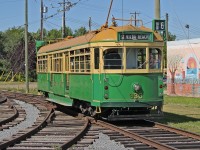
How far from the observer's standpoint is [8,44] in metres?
81.9

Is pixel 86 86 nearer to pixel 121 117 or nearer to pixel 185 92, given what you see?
pixel 121 117

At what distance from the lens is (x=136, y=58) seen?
15.0 m

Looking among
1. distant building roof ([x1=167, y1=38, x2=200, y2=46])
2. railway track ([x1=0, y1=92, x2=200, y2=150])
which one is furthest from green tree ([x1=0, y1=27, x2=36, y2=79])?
railway track ([x1=0, y1=92, x2=200, y2=150])

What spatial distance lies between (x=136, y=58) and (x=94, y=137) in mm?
3746

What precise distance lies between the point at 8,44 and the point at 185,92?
5209 cm

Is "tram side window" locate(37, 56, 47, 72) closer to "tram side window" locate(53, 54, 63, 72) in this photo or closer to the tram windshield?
"tram side window" locate(53, 54, 63, 72)

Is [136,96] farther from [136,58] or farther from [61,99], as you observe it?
[61,99]

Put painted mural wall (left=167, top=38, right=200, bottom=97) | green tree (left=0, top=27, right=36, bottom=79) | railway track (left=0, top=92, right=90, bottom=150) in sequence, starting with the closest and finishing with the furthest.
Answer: railway track (left=0, top=92, right=90, bottom=150) → painted mural wall (left=167, top=38, right=200, bottom=97) → green tree (left=0, top=27, right=36, bottom=79)

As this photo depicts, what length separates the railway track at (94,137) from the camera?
35.3 ft

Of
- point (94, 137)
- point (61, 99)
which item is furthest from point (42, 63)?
point (94, 137)

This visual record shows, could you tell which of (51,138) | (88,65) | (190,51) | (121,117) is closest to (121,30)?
(88,65)

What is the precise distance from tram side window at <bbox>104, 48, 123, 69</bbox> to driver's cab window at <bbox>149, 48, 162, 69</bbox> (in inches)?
41.1

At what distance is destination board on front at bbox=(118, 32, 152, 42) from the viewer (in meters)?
14.7

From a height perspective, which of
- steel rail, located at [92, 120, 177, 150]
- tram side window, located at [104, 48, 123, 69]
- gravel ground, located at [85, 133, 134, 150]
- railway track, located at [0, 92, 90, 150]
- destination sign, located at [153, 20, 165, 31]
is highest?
destination sign, located at [153, 20, 165, 31]
